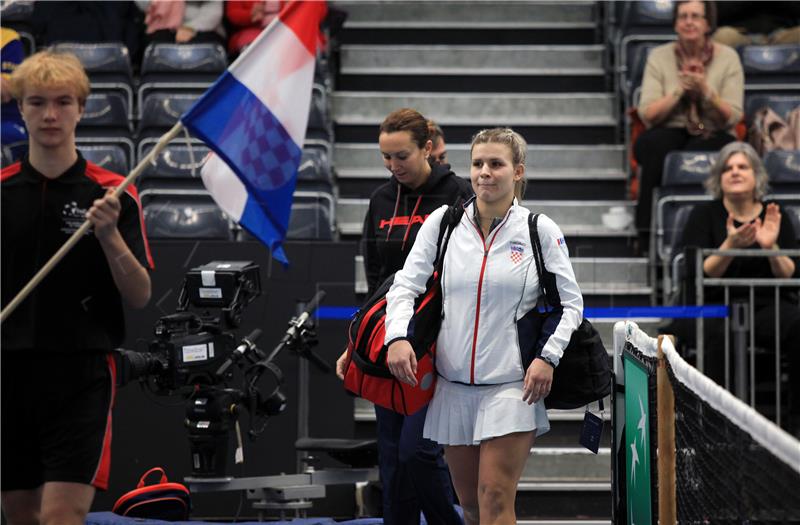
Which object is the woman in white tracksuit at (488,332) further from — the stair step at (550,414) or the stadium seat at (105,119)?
the stadium seat at (105,119)

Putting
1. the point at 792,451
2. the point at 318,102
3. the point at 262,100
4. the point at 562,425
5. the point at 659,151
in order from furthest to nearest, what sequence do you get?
the point at 318,102
the point at 659,151
the point at 562,425
the point at 262,100
the point at 792,451

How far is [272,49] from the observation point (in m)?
5.60

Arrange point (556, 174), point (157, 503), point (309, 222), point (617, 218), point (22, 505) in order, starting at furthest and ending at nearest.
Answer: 1. point (556, 174)
2. point (617, 218)
3. point (309, 222)
4. point (157, 503)
5. point (22, 505)

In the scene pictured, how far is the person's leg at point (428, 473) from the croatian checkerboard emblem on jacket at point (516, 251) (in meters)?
0.91

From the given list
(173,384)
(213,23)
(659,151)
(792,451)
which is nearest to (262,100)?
(173,384)

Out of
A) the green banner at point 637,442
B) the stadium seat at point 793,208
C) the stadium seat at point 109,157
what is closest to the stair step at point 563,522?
the green banner at point 637,442

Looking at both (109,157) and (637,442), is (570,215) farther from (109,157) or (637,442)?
(637,442)

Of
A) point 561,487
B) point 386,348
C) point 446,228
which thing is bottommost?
point 561,487

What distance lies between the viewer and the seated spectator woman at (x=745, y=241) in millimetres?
7750

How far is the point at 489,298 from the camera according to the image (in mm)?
4469

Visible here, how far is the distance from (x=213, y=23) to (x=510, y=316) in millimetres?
6641

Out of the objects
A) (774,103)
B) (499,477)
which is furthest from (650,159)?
(499,477)

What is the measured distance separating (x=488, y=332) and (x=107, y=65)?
6.65 m

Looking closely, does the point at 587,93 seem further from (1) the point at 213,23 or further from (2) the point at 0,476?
(2) the point at 0,476
